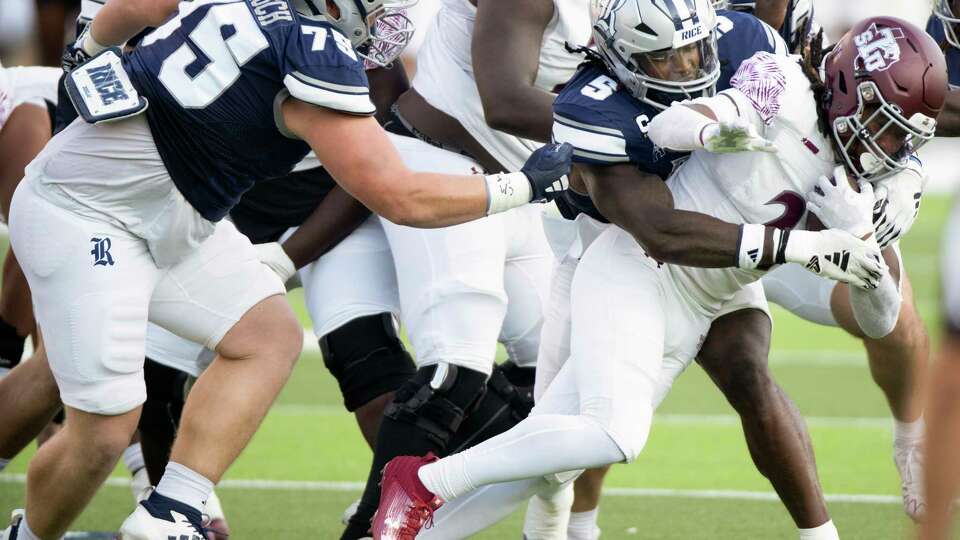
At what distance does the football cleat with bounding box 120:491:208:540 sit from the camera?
12.4 ft

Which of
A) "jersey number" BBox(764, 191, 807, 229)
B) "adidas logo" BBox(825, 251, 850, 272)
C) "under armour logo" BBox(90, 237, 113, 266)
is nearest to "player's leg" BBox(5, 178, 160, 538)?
"under armour logo" BBox(90, 237, 113, 266)

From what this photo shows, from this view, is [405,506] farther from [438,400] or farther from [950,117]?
[950,117]

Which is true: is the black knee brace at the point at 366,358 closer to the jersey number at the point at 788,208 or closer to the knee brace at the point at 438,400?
the knee brace at the point at 438,400

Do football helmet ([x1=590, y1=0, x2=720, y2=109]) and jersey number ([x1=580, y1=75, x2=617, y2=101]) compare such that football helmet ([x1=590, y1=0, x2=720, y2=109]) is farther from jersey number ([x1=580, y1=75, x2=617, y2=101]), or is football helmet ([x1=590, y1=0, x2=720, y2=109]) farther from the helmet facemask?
the helmet facemask

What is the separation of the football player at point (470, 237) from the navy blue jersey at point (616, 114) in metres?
0.48

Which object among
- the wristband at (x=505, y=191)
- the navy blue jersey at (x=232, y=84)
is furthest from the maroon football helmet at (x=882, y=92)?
the navy blue jersey at (x=232, y=84)

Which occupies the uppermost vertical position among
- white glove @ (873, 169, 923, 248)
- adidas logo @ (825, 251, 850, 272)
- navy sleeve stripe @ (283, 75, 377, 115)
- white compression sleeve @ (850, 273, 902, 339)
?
navy sleeve stripe @ (283, 75, 377, 115)

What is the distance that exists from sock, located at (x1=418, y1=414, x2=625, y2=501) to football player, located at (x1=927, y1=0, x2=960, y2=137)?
175cm

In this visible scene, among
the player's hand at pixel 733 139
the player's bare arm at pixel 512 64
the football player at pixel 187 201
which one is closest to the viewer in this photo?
the player's hand at pixel 733 139

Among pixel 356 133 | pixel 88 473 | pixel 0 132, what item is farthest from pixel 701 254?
pixel 0 132

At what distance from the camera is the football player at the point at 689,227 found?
3689 millimetres

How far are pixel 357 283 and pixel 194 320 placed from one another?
0.91 meters

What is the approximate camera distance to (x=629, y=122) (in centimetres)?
386

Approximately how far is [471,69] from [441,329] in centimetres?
89
